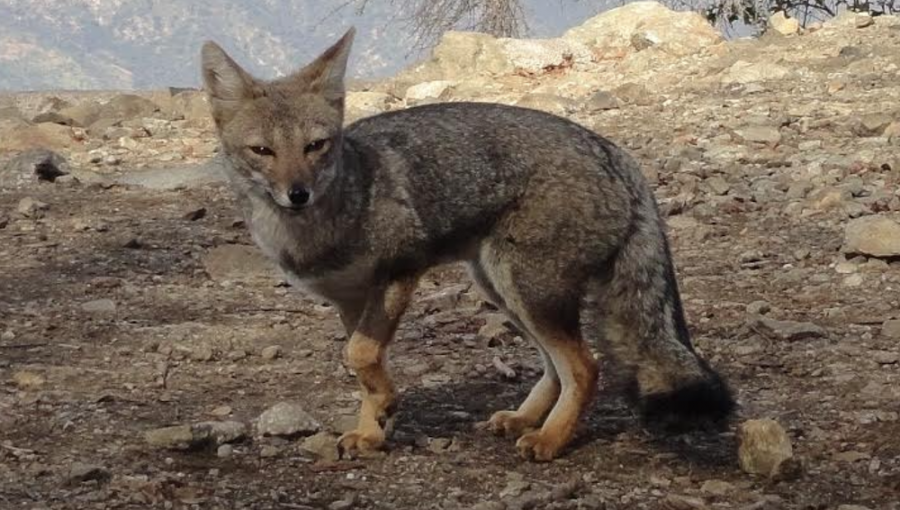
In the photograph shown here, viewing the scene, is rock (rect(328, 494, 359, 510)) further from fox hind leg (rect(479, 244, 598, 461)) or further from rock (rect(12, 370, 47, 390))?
rock (rect(12, 370, 47, 390))

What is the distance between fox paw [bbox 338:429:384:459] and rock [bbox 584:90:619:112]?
8901mm

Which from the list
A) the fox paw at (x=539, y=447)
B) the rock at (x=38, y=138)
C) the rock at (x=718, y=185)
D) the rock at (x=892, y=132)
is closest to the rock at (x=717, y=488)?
the fox paw at (x=539, y=447)

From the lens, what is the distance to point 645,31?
16.8m

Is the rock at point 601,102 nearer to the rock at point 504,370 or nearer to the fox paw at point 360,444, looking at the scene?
the rock at point 504,370

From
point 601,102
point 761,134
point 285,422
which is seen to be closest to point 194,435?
point 285,422

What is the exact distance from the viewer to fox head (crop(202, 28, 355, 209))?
5.18 meters

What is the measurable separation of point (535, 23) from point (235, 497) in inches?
698

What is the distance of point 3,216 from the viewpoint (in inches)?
380

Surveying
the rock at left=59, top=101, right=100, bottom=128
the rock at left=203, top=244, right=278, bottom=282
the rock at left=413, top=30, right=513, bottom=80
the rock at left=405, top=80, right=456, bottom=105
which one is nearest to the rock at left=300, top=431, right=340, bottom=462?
the rock at left=203, top=244, right=278, bottom=282

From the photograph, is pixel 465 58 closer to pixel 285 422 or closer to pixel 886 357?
pixel 886 357

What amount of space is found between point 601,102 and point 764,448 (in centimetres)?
926

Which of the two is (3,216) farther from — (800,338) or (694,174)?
(800,338)

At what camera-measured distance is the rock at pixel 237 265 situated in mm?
8258

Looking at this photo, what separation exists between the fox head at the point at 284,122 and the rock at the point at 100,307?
2.19 metres
